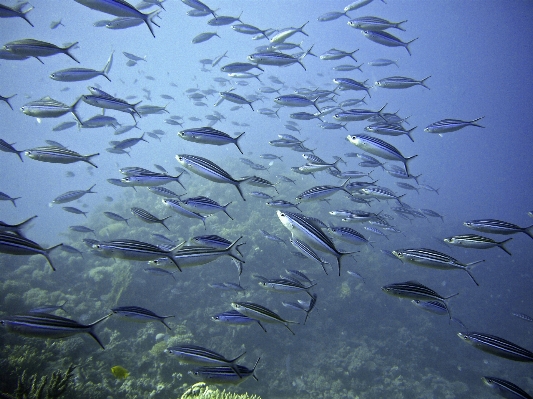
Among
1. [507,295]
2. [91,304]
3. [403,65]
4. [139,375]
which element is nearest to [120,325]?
[91,304]

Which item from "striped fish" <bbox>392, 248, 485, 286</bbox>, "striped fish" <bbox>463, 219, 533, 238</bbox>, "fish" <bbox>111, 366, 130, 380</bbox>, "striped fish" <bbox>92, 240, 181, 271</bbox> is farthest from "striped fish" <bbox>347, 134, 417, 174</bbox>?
"fish" <bbox>111, 366, 130, 380</bbox>

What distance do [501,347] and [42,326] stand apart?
6094mm

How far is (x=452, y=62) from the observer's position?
101 meters

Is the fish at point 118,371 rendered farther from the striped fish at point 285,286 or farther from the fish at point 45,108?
the fish at point 45,108

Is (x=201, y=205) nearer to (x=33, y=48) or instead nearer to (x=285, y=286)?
(x=285, y=286)

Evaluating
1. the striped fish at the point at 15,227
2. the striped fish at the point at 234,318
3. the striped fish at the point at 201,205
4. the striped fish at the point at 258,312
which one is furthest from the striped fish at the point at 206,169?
the striped fish at the point at 15,227

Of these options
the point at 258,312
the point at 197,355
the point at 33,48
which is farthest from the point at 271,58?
the point at 197,355

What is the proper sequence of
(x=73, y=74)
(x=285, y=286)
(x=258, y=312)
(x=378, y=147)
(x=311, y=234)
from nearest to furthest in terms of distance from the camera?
(x=311, y=234)
(x=258, y=312)
(x=378, y=147)
(x=285, y=286)
(x=73, y=74)

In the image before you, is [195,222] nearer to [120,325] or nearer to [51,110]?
[120,325]

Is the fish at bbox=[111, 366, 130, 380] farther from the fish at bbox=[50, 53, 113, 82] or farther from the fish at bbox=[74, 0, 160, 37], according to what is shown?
the fish at bbox=[74, 0, 160, 37]

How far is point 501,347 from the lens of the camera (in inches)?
135

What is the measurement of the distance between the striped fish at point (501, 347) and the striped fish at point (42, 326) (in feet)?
17.1

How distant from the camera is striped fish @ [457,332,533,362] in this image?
329 cm

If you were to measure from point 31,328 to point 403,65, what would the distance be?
13735cm
